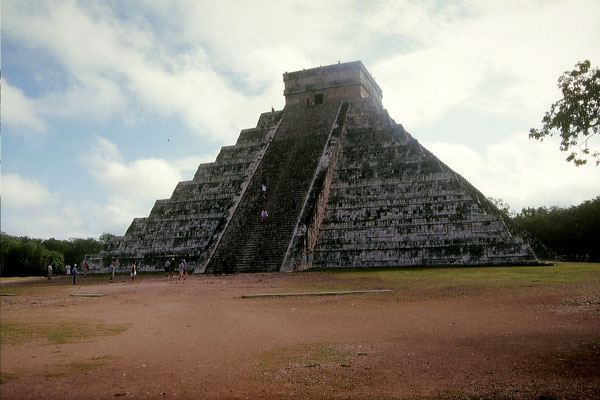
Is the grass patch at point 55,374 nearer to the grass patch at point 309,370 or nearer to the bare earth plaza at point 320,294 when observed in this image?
the bare earth plaza at point 320,294

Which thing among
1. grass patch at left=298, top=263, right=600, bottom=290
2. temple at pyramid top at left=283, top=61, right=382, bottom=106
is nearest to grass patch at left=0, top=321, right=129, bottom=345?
grass patch at left=298, top=263, right=600, bottom=290

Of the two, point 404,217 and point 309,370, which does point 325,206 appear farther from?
point 309,370

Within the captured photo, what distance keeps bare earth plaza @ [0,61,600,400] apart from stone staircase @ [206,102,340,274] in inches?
4.6

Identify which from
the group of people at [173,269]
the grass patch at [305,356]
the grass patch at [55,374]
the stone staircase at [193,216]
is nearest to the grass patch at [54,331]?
the grass patch at [55,374]

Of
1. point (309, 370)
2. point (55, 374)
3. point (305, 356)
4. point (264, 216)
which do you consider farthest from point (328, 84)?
point (55, 374)

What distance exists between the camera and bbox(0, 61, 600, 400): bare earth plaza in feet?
19.7

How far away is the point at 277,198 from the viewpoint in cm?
2591

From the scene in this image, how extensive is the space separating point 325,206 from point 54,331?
58.8ft

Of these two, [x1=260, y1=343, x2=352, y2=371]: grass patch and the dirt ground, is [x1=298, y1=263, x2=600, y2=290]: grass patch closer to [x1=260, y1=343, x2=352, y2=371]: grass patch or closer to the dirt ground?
the dirt ground

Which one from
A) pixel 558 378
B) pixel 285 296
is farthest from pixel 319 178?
pixel 558 378

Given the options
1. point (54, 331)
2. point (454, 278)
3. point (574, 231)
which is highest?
point (574, 231)

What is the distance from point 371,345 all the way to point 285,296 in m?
6.03

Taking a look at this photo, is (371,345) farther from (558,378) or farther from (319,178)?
(319,178)

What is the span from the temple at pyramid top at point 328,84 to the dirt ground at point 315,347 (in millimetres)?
22282
